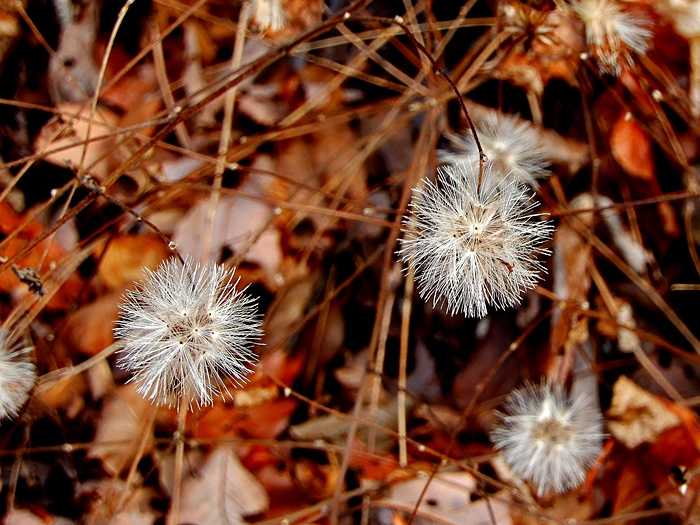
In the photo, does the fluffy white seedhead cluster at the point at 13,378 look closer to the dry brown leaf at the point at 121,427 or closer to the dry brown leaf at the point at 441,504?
the dry brown leaf at the point at 121,427

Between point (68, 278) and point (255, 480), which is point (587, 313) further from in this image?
point (68, 278)

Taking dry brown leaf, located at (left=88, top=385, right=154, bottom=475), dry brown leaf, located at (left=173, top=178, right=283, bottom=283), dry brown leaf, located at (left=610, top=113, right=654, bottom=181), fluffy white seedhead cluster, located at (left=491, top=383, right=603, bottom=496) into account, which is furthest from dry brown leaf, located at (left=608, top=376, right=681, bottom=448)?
dry brown leaf, located at (left=88, top=385, right=154, bottom=475)

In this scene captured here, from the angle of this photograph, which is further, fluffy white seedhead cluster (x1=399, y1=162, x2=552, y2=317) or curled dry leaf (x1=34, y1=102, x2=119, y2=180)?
curled dry leaf (x1=34, y1=102, x2=119, y2=180)

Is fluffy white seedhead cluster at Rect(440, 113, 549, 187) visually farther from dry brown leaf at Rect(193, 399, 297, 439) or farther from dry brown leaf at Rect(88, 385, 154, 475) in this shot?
dry brown leaf at Rect(88, 385, 154, 475)

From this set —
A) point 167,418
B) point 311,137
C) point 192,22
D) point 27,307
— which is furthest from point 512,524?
point 192,22

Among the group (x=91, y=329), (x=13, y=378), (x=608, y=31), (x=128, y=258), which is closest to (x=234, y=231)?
(x=128, y=258)
